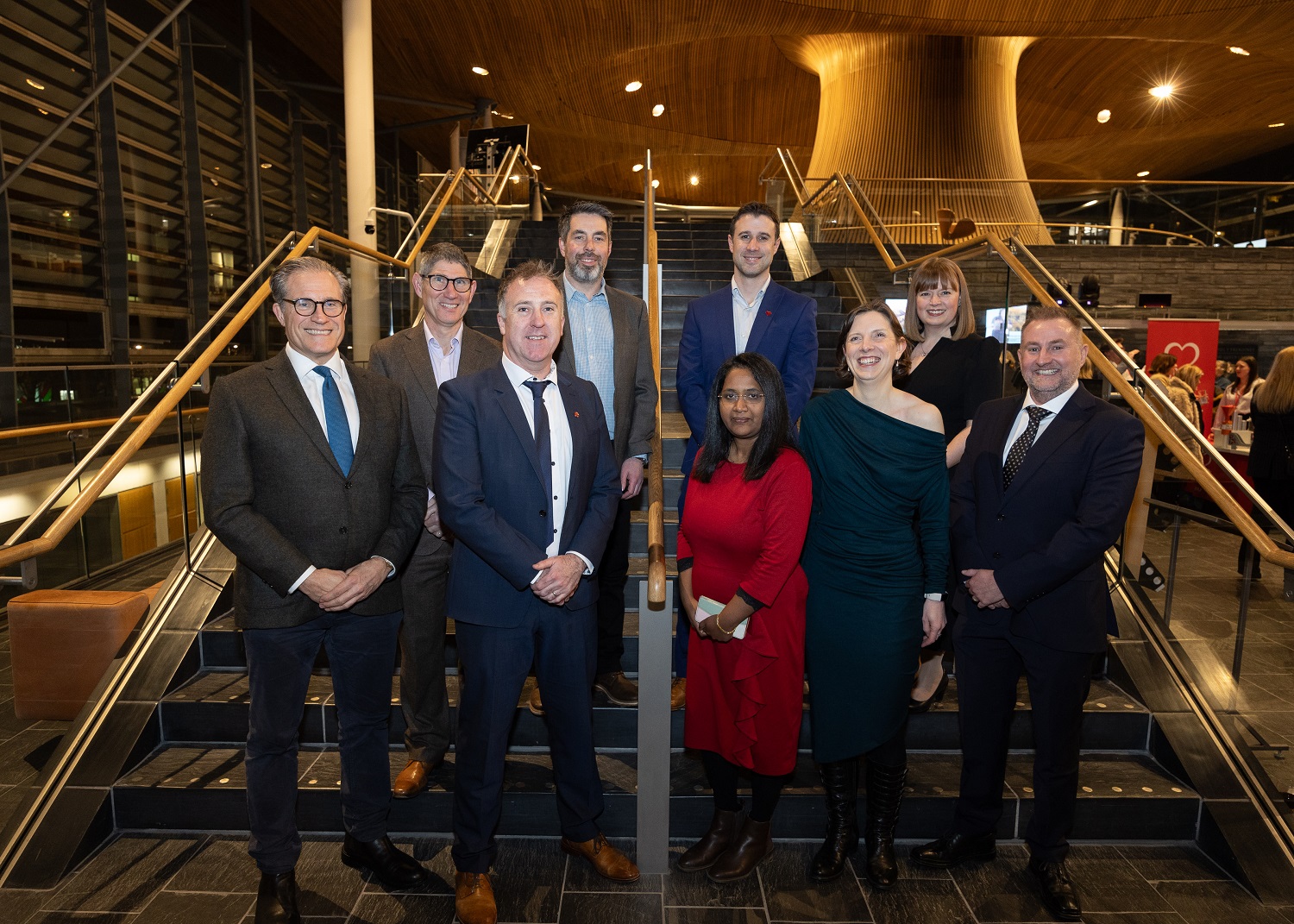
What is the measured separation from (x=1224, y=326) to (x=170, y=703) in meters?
13.1

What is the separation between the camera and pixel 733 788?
276cm

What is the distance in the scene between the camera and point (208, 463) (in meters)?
2.31

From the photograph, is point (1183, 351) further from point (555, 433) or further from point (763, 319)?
point (555, 433)

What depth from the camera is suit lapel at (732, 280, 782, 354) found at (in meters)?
3.15

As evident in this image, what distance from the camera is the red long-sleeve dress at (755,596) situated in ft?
8.16

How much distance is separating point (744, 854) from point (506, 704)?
0.96 metres

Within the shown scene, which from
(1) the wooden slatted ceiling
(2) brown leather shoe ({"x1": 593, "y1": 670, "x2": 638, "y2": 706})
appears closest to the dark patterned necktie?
(2) brown leather shoe ({"x1": 593, "y1": 670, "x2": 638, "y2": 706})

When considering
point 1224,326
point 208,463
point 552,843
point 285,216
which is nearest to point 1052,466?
point 552,843

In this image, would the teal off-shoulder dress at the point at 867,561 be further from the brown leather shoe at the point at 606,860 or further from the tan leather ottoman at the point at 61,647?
the tan leather ottoman at the point at 61,647

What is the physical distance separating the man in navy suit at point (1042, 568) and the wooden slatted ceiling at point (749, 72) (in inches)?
427

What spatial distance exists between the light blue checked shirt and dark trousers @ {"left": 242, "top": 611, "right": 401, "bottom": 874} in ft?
3.87

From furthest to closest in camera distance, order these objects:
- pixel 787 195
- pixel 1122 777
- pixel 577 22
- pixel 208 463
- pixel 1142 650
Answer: pixel 577 22 → pixel 787 195 → pixel 1142 650 → pixel 1122 777 → pixel 208 463

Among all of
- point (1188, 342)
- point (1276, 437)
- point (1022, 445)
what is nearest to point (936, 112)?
point (1188, 342)

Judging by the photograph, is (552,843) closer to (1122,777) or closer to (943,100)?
(1122,777)
